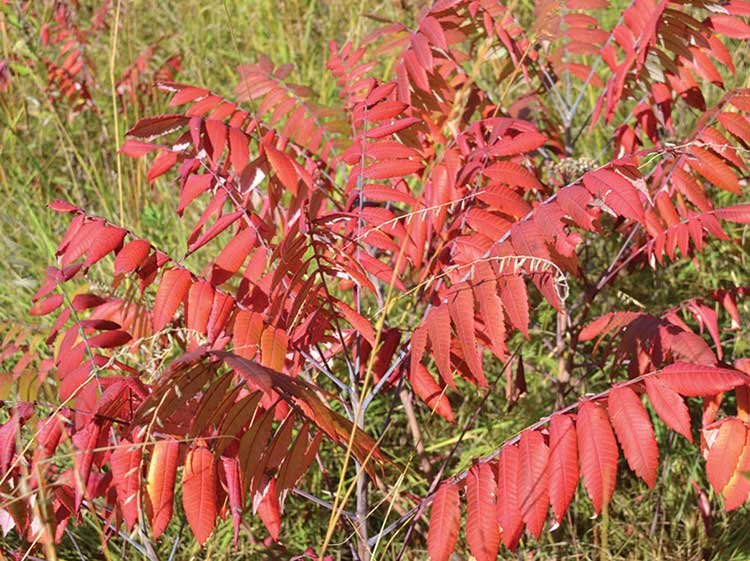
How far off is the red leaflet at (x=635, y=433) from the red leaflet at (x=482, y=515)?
0.70 feet

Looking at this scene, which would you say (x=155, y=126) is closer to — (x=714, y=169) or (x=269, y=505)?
(x=269, y=505)

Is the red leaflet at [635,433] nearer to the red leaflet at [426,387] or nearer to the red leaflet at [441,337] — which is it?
the red leaflet at [441,337]

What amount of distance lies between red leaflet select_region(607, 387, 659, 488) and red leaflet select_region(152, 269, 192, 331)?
0.69 m

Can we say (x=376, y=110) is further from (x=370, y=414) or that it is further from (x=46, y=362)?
(x=370, y=414)

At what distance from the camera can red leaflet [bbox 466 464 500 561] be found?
1282mm

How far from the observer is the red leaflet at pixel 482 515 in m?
1.28

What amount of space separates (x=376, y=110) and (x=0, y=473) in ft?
2.93

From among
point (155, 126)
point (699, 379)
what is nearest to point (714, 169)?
point (699, 379)

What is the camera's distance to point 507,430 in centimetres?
235

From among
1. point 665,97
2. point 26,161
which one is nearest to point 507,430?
point 665,97

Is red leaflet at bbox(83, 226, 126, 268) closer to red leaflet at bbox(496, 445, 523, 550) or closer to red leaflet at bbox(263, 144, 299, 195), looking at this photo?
red leaflet at bbox(263, 144, 299, 195)

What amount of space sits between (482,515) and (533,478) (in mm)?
94

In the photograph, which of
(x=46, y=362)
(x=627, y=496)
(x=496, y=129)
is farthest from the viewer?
(x=627, y=496)

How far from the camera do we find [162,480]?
1.23 metres
